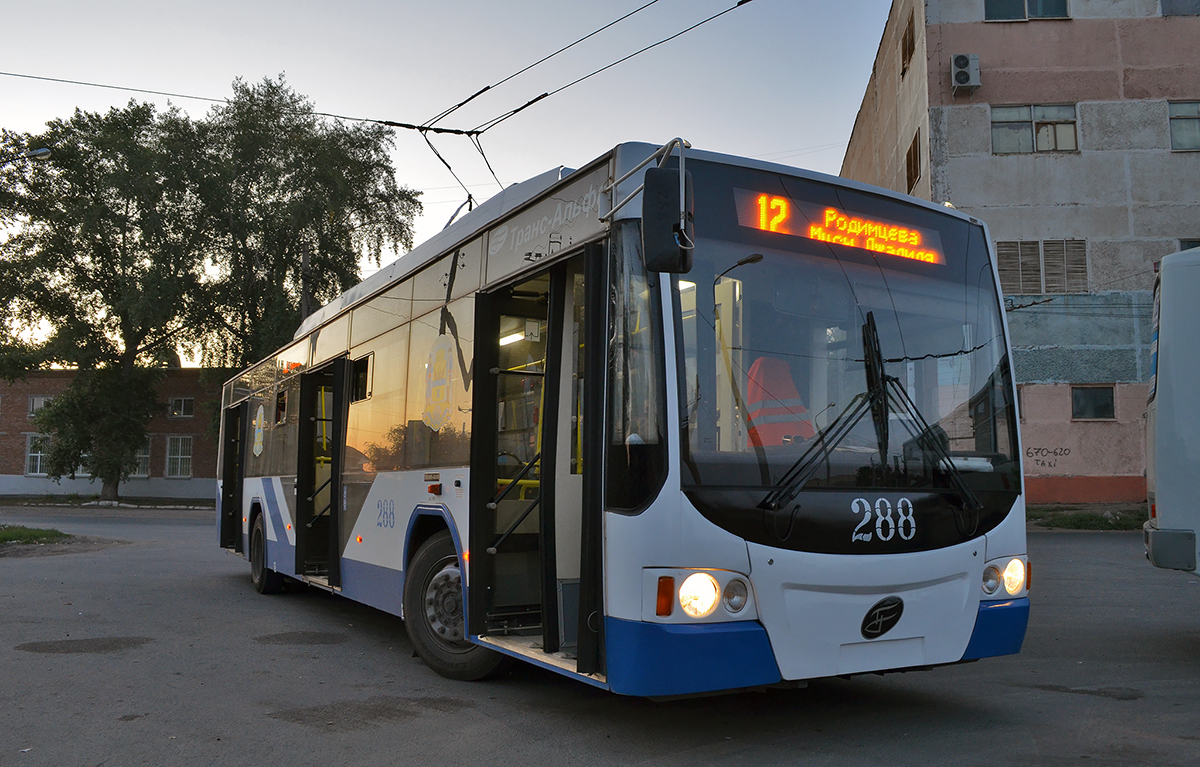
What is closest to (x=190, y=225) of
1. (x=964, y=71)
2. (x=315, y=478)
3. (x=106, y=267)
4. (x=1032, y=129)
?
(x=106, y=267)

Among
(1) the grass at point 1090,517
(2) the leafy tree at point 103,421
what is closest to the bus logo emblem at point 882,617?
(1) the grass at point 1090,517

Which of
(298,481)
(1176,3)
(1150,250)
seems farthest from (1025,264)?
(298,481)

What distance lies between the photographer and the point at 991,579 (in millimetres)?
5418

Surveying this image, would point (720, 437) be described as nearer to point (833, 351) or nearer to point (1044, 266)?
point (833, 351)

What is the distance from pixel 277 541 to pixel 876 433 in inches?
321

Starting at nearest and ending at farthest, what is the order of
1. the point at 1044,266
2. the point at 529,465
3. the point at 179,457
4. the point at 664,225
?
1. the point at 664,225
2. the point at 529,465
3. the point at 1044,266
4. the point at 179,457

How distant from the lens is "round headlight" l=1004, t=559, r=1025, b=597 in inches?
216

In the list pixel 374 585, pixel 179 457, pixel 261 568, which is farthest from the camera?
pixel 179 457

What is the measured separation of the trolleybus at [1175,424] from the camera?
7.30 meters

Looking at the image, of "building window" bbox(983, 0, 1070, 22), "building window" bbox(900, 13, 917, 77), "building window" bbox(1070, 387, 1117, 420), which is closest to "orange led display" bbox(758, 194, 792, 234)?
"building window" bbox(1070, 387, 1117, 420)

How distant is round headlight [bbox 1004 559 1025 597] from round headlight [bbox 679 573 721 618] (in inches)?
75.4

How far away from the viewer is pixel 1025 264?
93.4 ft

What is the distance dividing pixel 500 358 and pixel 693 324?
200 centimetres

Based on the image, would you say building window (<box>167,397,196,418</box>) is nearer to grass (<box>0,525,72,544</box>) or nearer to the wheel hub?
grass (<box>0,525,72,544</box>)
